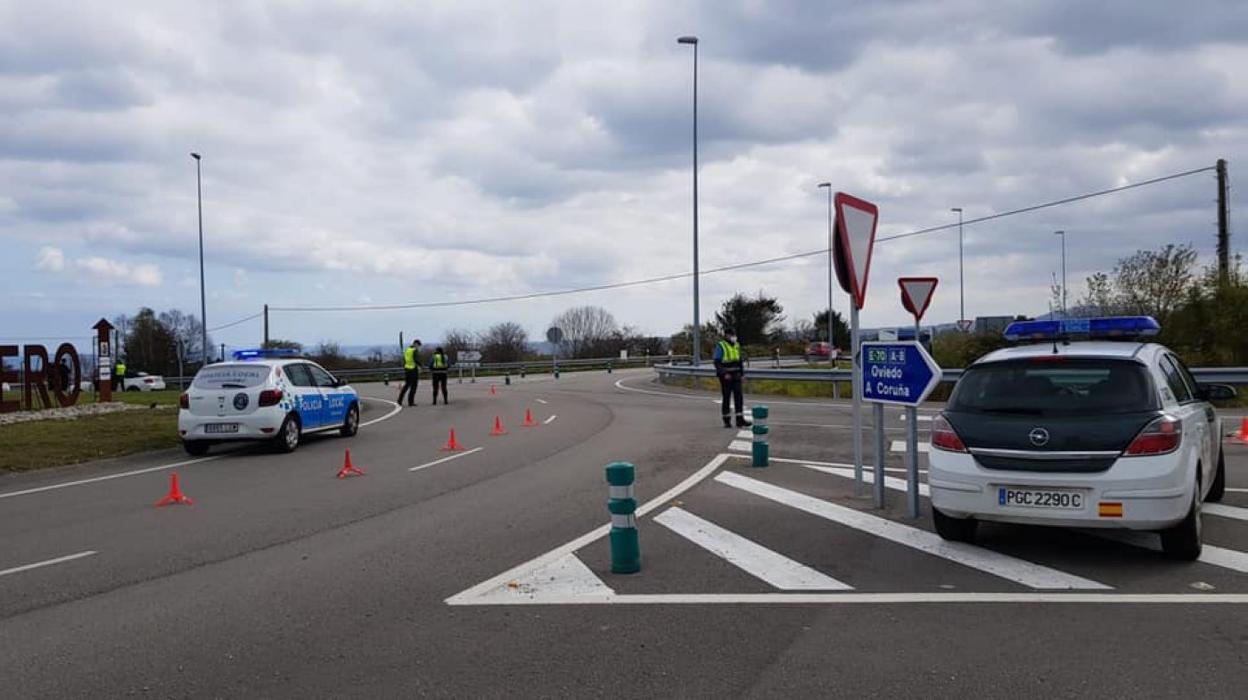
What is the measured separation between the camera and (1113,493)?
6371 millimetres

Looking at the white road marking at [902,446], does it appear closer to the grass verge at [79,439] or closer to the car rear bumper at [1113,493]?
the car rear bumper at [1113,493]

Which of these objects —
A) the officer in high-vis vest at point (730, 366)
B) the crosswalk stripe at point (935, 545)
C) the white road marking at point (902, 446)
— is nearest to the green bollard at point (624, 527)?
the crosswalk stripe at point (935, 545)

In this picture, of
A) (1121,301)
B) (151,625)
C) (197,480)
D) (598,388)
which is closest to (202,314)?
(598,388)

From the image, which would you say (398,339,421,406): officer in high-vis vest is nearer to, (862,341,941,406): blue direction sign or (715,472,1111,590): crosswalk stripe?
(715,472,1111,590): crosswalk stripe

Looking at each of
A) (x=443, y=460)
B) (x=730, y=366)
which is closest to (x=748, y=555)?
(x=443, y=460)

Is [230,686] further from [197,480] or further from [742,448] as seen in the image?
[742,448]

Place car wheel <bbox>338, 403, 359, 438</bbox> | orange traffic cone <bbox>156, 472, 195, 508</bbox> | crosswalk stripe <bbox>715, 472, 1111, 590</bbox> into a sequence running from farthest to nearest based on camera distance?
car wheel <bbox>338, 403, 359, 438</bbox> < orange traffic cone <bbox>156, 472, 195, 508</bbox> < crosswalk stripe <bbox>715, 472, 1111, 590</bbox>

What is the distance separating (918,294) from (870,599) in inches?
299

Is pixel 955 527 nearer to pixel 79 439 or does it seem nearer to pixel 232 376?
pixel 232 376

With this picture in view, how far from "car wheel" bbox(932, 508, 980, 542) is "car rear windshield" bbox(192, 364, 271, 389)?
1153 cm

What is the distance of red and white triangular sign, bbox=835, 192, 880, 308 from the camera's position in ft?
29.6

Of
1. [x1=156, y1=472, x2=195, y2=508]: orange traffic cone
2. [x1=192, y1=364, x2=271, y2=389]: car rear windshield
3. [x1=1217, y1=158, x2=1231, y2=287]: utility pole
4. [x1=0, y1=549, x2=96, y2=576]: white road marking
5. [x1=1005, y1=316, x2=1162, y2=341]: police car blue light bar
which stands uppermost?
[x1=1217, y1=158, x2=1231, y2=287]: utility pole

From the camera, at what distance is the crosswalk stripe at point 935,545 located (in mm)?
6293

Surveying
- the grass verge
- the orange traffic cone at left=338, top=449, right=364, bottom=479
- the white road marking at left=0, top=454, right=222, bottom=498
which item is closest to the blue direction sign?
the orange traffic cone at left=338, top=449, right=364, bottom=479
